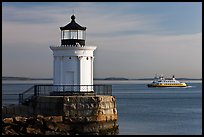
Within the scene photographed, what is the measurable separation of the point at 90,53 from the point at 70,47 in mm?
848

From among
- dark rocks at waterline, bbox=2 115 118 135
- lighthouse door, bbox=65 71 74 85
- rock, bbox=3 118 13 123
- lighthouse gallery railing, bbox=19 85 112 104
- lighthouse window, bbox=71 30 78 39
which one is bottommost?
dark rocks at waterline, bbox=2 115 118 135

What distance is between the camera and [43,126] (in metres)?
15.3

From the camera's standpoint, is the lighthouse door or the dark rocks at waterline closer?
the dark rocks at waterline

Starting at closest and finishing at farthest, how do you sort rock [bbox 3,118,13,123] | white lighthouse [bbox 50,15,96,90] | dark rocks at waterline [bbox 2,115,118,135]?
dark rocks at waterline [bbox 2,115,118,135], rock [bbox 3,118,13,123], white lighthouse [bbox 50,15,96,90]

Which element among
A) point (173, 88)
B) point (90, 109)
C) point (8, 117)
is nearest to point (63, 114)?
point (90, 109)

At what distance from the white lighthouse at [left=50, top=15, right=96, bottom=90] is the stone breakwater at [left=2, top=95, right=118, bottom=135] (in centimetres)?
121

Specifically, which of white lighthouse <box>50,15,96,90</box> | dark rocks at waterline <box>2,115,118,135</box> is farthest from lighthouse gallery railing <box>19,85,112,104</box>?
dark rocks at waterline <box>2,115,118,135</box>

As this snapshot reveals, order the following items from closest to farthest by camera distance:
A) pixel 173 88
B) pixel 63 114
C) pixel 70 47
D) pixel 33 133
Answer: pixel 33 133 → pixel 63 114 → pixel 70 47 → pixel 173 88

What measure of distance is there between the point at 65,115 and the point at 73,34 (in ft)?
A: 11.9

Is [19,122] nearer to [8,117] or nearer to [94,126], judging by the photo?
[8,117]

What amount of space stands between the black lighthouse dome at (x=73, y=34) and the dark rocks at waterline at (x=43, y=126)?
320 centimetres

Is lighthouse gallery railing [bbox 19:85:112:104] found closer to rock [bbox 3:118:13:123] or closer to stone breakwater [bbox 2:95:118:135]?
stone breakwater [bbox 2:95:118:135]

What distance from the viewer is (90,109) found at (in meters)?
16.3

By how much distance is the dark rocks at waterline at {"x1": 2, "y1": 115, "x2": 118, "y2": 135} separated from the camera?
14922 millimetres
